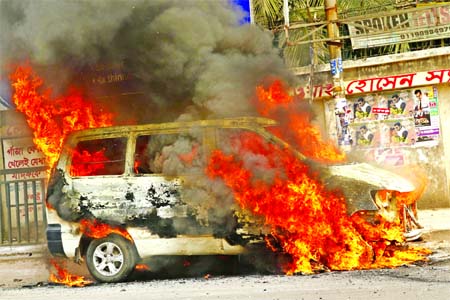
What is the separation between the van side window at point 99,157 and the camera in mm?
7832

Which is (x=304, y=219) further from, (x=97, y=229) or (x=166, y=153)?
(x=97, y=229)

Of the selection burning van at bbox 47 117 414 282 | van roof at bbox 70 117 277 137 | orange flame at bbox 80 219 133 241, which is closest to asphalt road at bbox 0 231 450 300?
burning van at bbox 47 117 414 282

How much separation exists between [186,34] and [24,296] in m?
4.49

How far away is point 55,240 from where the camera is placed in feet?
25.8

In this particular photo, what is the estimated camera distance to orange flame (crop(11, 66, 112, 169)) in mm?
8867

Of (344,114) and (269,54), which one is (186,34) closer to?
(269,54)

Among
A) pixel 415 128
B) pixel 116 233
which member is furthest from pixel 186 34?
pixel 415 128

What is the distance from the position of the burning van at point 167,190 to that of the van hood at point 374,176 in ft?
0.05

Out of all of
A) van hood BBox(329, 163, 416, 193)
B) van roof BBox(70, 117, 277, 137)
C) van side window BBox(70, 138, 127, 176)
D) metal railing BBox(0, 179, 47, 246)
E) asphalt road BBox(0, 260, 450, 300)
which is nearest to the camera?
asphalt road BBox(0, 260, 450, 300)

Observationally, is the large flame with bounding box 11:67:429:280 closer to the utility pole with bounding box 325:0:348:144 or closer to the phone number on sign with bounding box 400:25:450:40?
the utility pole with bounding box 325:0:348:144

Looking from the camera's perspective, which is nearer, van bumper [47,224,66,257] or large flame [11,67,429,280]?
large flame [11,67,429,280]

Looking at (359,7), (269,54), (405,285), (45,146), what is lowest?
(405,285)

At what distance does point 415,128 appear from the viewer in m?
13.6

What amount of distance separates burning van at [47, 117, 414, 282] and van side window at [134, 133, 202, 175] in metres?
0.01
